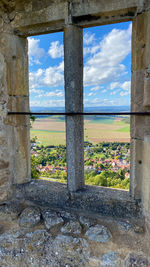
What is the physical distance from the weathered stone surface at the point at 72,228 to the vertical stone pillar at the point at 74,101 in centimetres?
39

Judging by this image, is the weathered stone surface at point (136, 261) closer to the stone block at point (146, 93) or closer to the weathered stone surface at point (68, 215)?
the weathered stone surface at point (68, 215)

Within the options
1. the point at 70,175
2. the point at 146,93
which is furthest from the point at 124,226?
the point at 146,93

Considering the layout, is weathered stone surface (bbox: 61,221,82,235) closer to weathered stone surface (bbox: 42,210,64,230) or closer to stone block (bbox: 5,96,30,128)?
weathered stone surface (bbox: 42,210,64,230)

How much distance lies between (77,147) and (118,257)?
1200 millimetres

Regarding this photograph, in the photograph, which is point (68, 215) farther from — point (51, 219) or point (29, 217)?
point (29, 217)

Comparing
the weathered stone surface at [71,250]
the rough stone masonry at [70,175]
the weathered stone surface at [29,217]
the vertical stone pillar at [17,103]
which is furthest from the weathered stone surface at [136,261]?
the vertical stone pillar at [17,103]

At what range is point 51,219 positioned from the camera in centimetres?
212

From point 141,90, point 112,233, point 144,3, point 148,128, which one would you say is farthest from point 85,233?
point 144,3

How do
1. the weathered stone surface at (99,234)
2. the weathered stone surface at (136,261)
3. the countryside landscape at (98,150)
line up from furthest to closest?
the countryside landscape at (98,150) < the weathered stone surface at (99,234) < the weathered stone surface at (136,261)

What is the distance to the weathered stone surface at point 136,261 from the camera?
5.09 ft

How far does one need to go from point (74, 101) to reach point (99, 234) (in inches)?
60.4

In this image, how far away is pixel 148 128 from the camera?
5.92 ft

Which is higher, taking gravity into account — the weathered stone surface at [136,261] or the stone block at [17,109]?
the stone block at [17,109]

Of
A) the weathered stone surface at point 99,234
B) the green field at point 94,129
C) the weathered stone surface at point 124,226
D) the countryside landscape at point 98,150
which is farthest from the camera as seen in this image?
A: the countryside landscape at point 98,150
